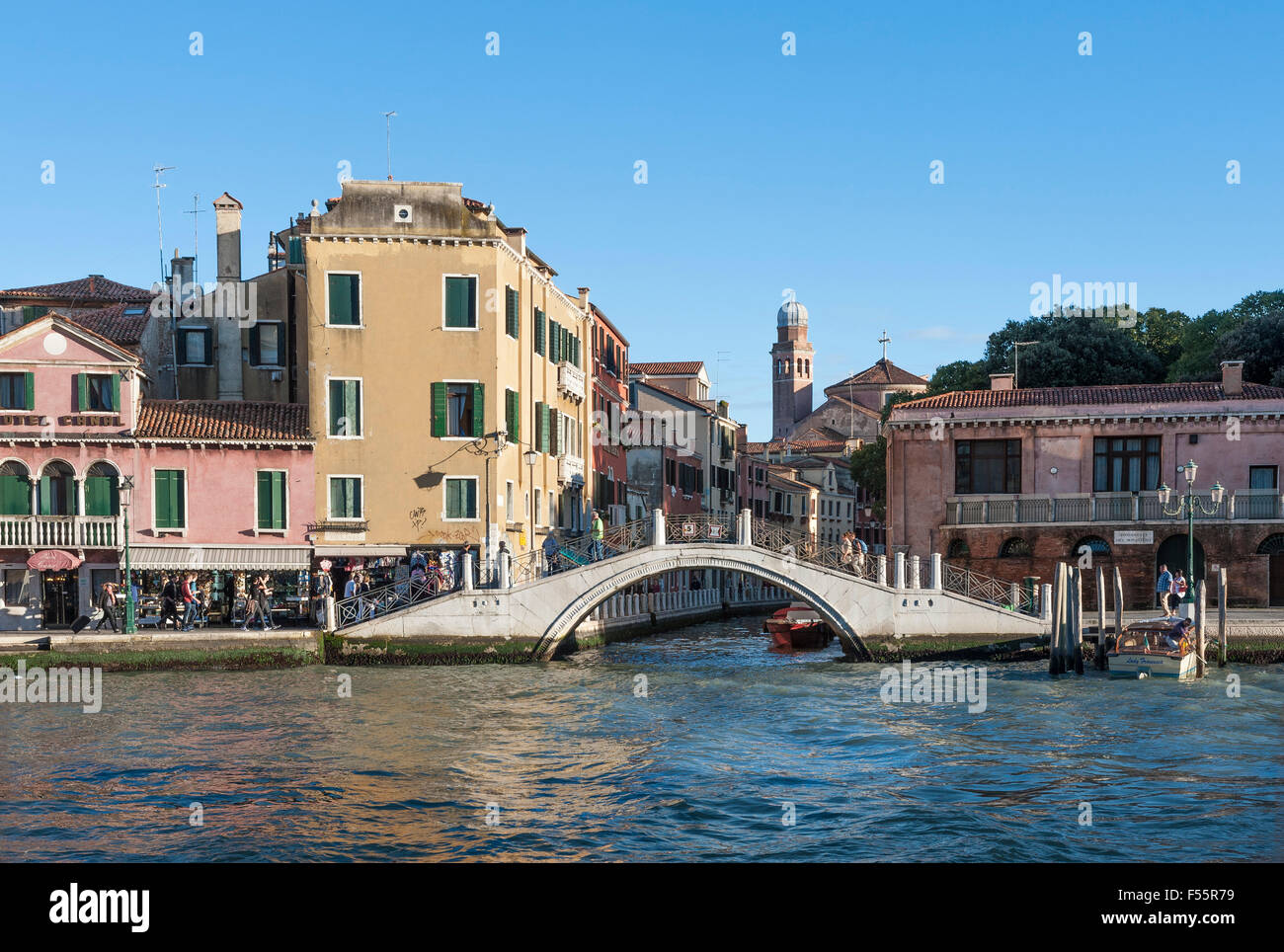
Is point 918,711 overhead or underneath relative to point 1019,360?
underneath

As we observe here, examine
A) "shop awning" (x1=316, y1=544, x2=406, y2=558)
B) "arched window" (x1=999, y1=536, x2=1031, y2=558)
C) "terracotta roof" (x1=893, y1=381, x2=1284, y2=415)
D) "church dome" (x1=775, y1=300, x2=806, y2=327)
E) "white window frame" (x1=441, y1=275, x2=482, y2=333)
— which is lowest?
"arched window" (x1=999, y1=536, x2=1031, y2=558)

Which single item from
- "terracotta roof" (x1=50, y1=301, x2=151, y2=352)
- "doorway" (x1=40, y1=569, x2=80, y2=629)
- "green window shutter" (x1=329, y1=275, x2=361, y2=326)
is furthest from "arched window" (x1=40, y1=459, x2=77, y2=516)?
"green window shutter" (x1=329, y1=275, x2=361, y2=326)

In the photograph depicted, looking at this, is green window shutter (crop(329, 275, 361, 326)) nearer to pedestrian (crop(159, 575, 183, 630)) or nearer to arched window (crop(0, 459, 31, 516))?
pedestrian (crop(159, 575, 183, 630))

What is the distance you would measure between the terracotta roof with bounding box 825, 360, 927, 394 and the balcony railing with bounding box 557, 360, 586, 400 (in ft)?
192

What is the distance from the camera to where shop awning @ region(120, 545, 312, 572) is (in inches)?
1155

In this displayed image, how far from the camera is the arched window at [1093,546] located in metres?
33.2

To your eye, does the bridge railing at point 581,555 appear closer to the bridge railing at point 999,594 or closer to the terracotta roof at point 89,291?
the bridge railing at point 999,594

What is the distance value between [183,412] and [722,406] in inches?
1344

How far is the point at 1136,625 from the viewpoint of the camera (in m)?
25.5

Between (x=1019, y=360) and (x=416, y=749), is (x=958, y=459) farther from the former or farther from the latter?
(x=416, y=749)

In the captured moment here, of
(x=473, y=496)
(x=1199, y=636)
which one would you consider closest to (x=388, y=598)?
(x=473, y=496)

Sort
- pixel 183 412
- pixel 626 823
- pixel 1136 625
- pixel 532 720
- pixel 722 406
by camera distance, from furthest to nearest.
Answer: pixel 722 406, pixel 183 412, pixel 1136 625, pixel 532 720, pixel 626 823
